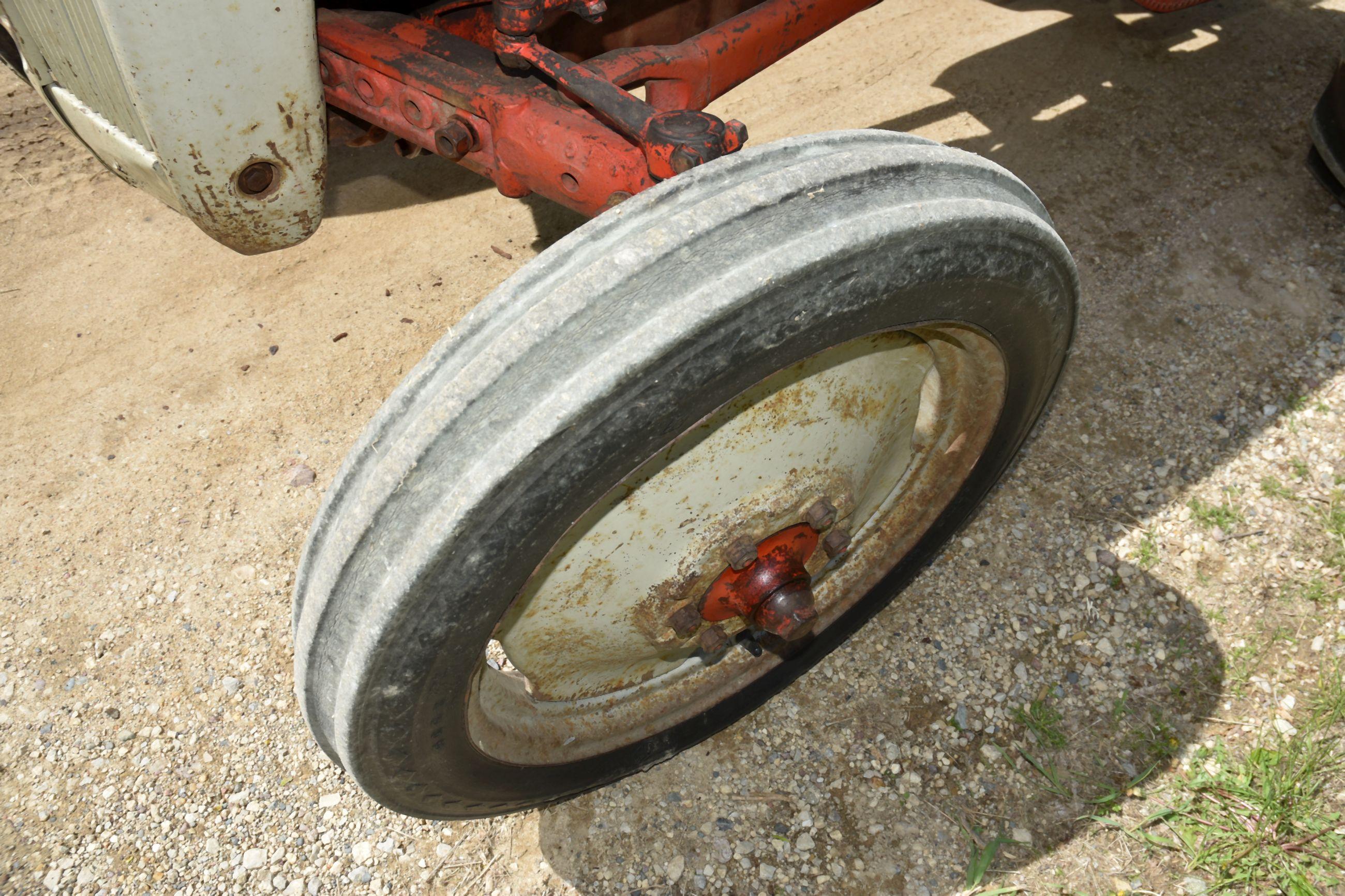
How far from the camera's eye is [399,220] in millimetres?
3004

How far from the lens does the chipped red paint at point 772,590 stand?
1.47 m

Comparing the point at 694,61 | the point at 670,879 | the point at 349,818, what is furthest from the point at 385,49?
the point at 670,879

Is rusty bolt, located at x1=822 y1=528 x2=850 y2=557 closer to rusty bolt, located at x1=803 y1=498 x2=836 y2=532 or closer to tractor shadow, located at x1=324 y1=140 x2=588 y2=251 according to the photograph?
rusty bolt, located at x1=803 y1=498 x2=836 y2=532

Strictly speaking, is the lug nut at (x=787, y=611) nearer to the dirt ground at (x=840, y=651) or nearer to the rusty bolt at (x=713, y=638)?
the rusty bolt at (x=713, y=638)

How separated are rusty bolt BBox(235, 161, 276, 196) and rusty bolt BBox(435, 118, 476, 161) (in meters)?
0.29

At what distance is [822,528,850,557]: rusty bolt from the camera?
1591mm

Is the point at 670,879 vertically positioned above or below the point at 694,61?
below

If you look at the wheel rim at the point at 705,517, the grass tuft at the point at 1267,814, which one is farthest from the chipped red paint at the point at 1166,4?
the grass tuft at the point at 1267,814

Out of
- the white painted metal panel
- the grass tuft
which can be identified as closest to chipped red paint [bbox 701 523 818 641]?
the grass tuft

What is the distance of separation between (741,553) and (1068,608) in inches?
40.7

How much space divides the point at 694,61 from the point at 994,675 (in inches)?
57.9

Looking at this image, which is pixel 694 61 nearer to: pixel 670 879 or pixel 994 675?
pixel 994 675

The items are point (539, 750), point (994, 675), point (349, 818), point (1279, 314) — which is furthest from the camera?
point (1279, 314)

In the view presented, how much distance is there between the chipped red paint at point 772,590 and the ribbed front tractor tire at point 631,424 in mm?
38
